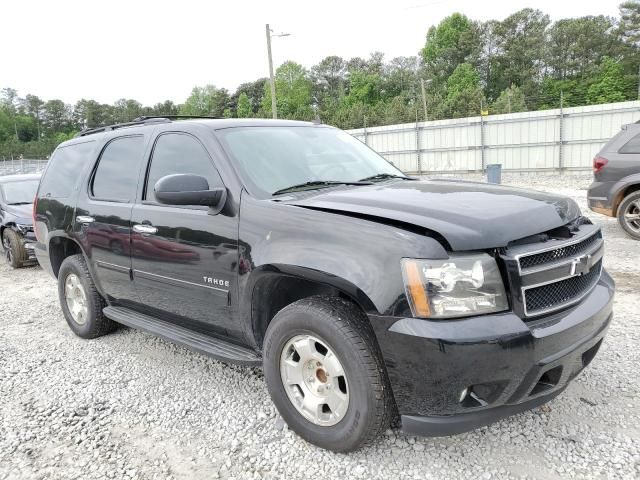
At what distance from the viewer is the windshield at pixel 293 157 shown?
126 inches

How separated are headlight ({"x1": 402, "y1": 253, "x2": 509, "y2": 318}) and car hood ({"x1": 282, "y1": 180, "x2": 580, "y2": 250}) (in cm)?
10

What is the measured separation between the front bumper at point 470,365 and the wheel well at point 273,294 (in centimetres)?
64

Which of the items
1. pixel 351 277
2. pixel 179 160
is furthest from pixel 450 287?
pixel 179 160

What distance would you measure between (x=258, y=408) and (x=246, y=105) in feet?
290

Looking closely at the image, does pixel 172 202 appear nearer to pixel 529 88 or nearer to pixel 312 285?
pixel 312 285

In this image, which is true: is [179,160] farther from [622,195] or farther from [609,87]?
[609,87]

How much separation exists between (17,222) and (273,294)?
733cm

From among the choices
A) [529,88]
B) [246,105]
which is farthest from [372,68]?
[529,88]

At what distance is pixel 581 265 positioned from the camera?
8.29 feet

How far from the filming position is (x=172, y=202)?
2.91 metres

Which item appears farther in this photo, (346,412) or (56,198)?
(56,198)

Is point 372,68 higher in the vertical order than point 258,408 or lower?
higher

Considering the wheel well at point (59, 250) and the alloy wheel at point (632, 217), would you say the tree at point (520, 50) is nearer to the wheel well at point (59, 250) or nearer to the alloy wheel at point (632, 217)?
the alloy wheel at point (632, 217)

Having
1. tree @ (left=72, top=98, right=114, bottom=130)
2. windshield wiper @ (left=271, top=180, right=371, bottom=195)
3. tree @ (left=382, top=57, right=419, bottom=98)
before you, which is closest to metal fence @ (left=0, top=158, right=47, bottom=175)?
windshield wiper @ (left=271, top=180, right=371, bottom=195)
